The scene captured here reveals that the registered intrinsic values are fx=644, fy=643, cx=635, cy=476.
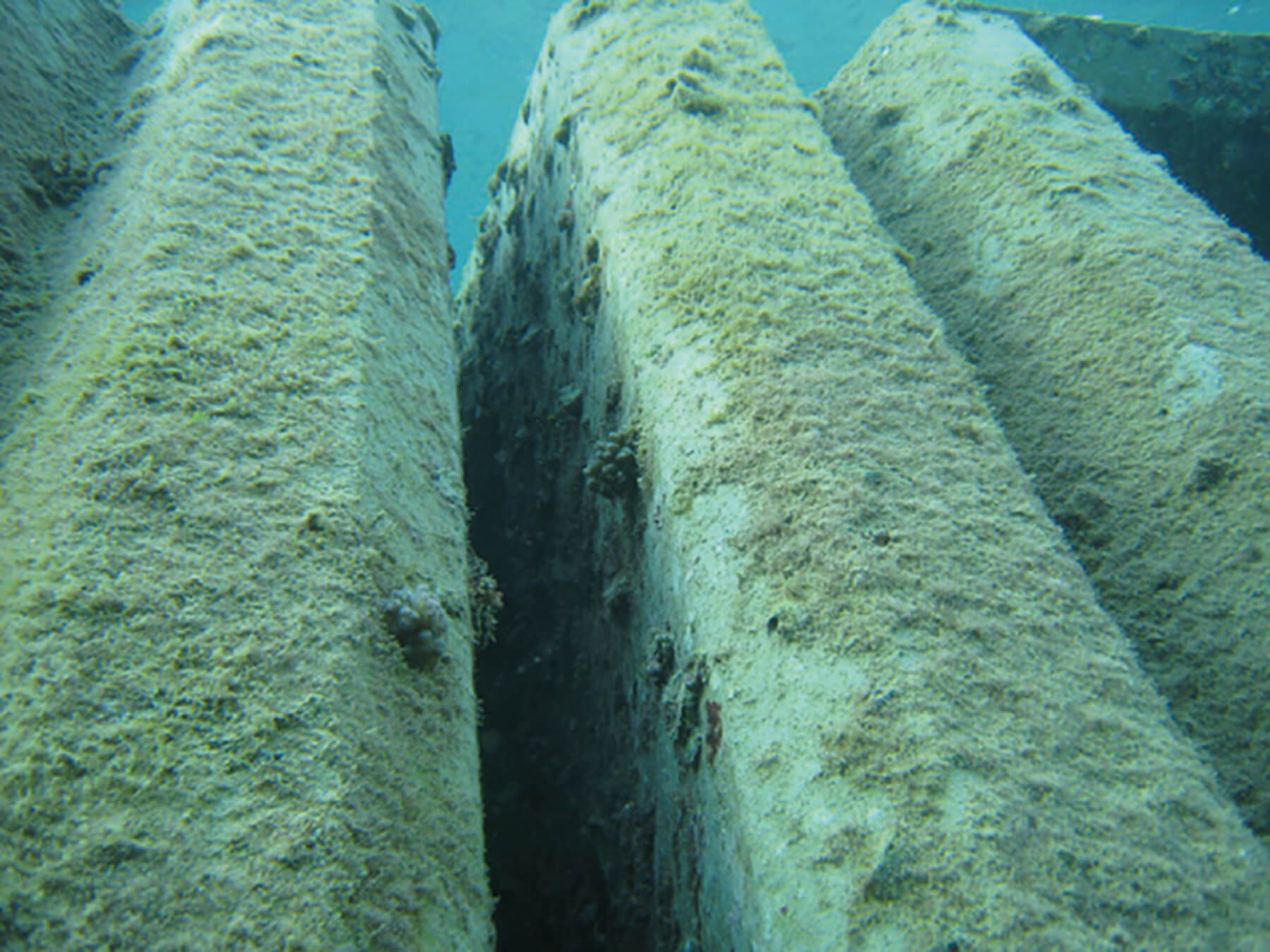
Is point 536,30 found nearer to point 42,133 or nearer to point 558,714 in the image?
point 42,133

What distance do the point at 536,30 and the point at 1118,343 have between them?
35.7 meters

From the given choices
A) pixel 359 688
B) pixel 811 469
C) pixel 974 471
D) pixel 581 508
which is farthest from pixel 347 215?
pixel 974 471

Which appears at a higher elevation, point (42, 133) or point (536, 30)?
point (536, 30)

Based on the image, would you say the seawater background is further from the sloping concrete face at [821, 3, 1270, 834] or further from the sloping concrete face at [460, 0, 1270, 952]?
the sloping concrete face at [460, 0, 1270, 952]

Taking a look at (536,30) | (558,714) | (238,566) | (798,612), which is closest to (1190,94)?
(798,612)

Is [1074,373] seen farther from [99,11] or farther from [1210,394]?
[99,11]

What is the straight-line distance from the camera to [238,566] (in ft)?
6.17

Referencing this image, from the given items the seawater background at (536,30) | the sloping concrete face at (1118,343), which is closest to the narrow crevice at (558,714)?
the sloping concrete face at (1118,343)

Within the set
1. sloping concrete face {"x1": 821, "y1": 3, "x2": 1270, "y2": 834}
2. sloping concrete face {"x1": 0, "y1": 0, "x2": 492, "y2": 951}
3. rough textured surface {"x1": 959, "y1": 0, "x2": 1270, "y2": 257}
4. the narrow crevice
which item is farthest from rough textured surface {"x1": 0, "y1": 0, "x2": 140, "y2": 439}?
rough textured surface {"x1": 959, "y1": 0, "x2": 1270, "y2": 257}

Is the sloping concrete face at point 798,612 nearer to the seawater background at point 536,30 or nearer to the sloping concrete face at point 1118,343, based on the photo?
the sloping concrete face at point 1118,343

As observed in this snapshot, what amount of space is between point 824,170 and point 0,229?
388cm

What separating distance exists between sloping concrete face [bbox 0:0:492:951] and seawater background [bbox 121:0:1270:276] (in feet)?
94.2

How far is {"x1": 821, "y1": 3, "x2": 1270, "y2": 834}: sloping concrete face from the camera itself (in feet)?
7.25

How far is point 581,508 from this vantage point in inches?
142
